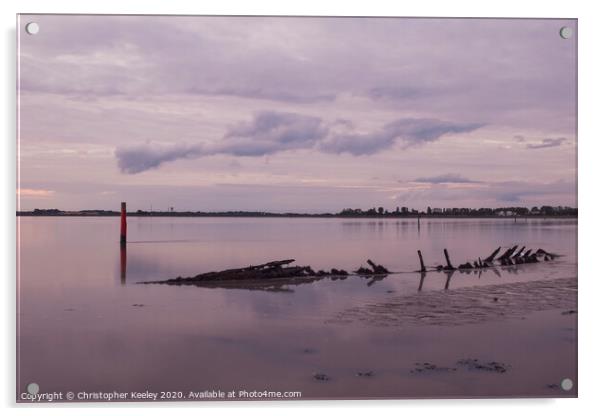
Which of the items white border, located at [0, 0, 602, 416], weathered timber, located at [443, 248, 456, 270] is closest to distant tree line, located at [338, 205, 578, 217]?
white border, located at [0, 0, 602, 416]

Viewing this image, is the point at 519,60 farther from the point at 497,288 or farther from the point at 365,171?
the point at 497,288

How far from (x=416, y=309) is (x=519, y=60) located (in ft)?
8.89

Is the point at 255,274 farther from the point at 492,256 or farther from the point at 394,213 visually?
the point at 492,256

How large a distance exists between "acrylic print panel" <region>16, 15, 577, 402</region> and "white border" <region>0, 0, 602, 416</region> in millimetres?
95

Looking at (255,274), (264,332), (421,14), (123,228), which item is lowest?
(264,332)

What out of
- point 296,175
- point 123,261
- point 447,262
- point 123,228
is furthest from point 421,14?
point 123,261

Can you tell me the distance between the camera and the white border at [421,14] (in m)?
4.50

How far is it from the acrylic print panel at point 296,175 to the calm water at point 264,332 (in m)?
0.02

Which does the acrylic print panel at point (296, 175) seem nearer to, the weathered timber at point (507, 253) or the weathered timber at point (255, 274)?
the weathered timber at point (255, 274)

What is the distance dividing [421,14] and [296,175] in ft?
6.53

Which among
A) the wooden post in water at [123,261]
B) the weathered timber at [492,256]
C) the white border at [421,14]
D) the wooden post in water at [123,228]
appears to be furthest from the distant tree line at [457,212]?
the wooden post in water at [123,261]

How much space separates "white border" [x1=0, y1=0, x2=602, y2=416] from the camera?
4.50 meters

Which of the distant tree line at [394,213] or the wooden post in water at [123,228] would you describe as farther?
the wooden post in water at [123,228]

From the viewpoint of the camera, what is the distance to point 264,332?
5102 mm
